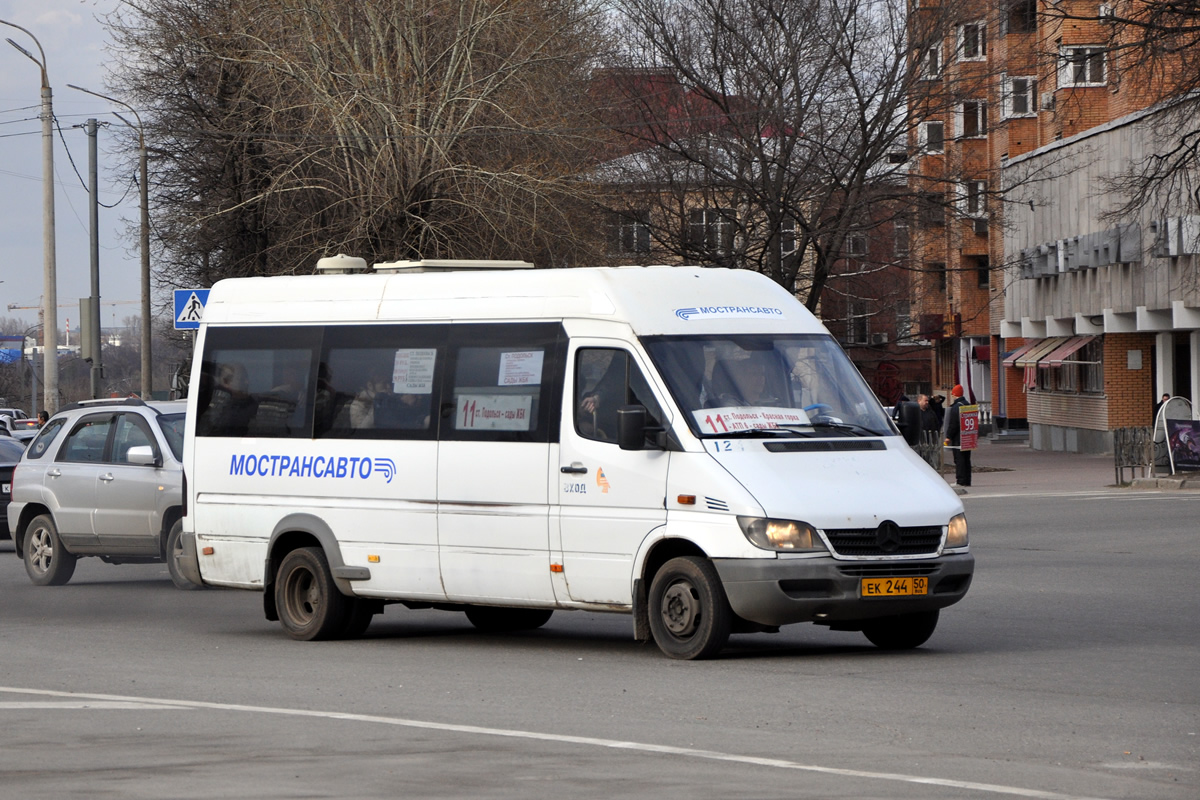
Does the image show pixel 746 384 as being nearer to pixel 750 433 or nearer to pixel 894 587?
pixel 750 433

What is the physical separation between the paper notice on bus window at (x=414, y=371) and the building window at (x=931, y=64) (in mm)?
26180

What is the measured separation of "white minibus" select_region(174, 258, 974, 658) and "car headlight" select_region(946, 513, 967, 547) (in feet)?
0.09

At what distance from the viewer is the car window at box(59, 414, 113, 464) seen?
18047 mm

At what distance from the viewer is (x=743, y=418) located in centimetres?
1108

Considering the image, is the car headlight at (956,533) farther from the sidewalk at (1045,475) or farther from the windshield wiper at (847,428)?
the sidewalk at (1045,475)

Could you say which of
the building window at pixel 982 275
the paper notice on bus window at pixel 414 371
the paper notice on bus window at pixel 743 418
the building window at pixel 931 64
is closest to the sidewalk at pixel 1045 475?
the building window at pixel 931 64

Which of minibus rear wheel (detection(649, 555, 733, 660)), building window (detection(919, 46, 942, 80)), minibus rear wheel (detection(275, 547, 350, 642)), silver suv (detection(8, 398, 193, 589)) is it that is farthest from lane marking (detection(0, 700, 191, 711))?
building window (detection(919, 46, 942, 80))

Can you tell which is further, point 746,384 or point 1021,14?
point 1021,14

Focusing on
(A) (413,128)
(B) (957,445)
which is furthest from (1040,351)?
(A) (413,128)

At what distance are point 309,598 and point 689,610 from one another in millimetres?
3347

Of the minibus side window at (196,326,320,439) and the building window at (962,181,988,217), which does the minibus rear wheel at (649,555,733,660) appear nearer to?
the minibus side window at (196,326,320,439)

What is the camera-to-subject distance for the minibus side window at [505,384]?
461 inches

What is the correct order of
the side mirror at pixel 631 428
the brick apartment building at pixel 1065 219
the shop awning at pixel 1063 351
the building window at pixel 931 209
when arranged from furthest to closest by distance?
1. the shop awning at pixel 1063 351
2. the building window at pixel 931 209
3. the brick apartment building at pixel 1065 219
4. the side mirror at pixel 631 428

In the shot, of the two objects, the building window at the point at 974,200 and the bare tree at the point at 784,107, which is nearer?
the bare tree at the point at 784,107
